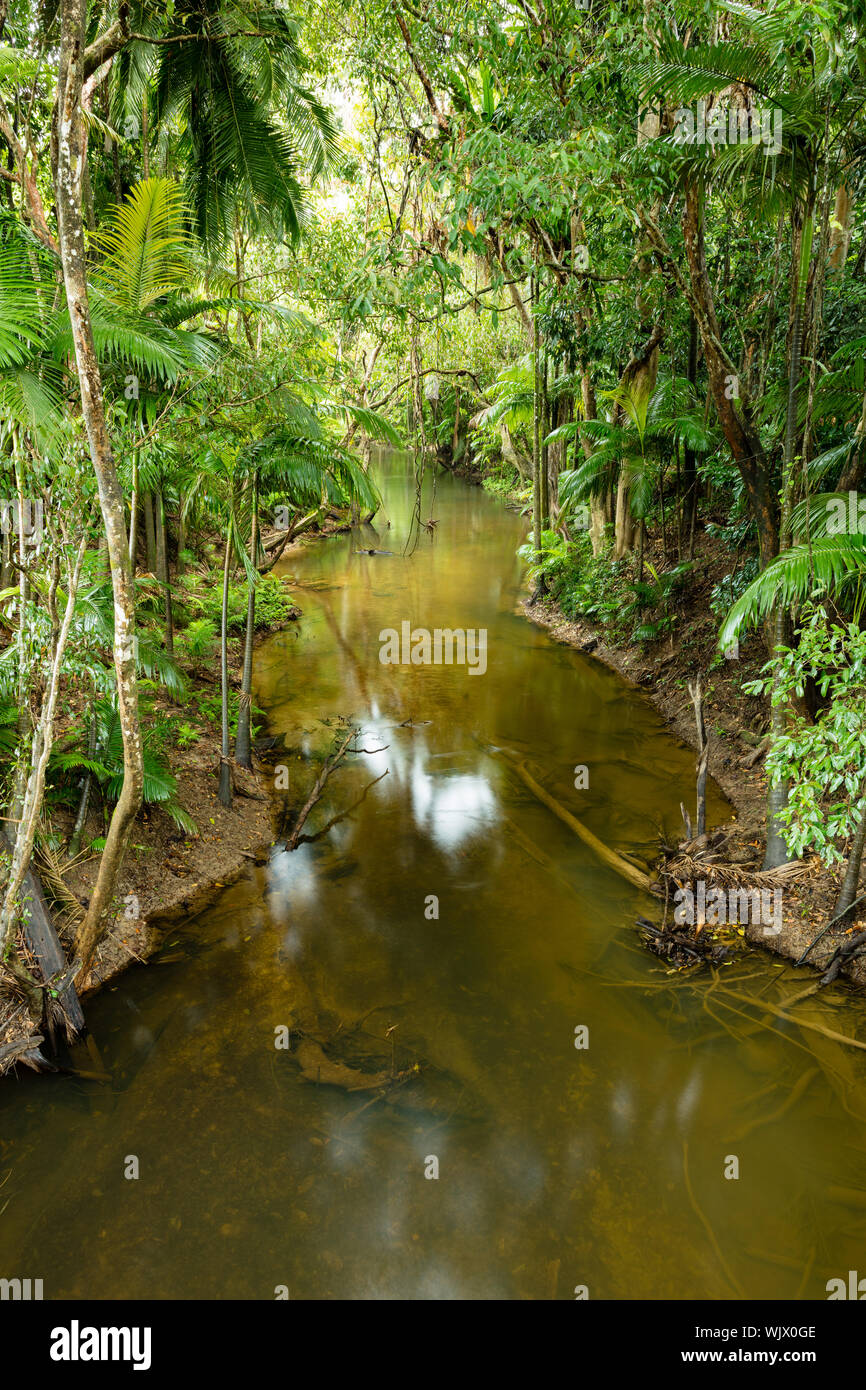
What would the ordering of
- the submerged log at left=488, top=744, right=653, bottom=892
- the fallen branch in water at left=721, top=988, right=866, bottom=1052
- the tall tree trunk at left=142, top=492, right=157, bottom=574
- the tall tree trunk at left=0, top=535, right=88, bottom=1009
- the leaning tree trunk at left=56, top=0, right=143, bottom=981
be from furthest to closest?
the tall tree trunk at left=142, top=492, right=157, bottom=574 → the submerged log at left=488, top=744, right=653, bottom=892 → the fallen branch in water at left=721, top=988, right=866, bottom=1052 → the tall tree trunk at left=0, top=535, right=88, bottom=1009 → the leaning tree trunk at left=56, top=0, right=143, bottom=981

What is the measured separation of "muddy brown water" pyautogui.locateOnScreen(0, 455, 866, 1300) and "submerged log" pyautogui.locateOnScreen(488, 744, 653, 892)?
129mm

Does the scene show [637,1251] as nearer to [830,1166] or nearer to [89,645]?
[830,1166]

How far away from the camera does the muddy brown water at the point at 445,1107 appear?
3875mm

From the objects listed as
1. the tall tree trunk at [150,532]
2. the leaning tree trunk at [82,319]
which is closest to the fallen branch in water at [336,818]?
the leaning tree trunk at [82,319]

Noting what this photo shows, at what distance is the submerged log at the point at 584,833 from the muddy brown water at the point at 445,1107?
0.13 m

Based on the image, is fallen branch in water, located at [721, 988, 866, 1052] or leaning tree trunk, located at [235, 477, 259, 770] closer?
fallen branch in water, located at [721, 988, 866, 1052]

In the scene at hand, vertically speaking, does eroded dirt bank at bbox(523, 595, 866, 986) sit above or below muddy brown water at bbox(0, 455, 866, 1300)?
above

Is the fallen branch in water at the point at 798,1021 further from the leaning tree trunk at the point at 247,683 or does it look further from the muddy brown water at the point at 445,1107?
the leaning tree trunk at the point at 247,683

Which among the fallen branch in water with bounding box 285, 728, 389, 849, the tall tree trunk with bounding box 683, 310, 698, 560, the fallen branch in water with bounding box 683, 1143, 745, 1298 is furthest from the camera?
the tall tree trunk with bounding box 683, 310, 698, 560

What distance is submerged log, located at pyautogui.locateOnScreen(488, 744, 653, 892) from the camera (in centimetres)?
701

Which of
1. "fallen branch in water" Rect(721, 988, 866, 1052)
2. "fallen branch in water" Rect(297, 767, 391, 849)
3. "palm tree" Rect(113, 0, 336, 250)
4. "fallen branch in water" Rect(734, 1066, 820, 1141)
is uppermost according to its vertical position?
"palm tree" Rect(113, 0, 336, 250)

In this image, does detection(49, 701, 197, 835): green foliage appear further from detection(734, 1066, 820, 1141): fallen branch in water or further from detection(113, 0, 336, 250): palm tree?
detection(113, 0, 336, 250): palm tree

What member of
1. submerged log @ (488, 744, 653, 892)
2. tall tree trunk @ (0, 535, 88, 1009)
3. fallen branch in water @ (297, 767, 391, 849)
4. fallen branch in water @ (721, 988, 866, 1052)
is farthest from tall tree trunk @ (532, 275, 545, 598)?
tall tree trunk @ (0, 535, 88, 1009)

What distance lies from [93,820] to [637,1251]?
16.3 feet
